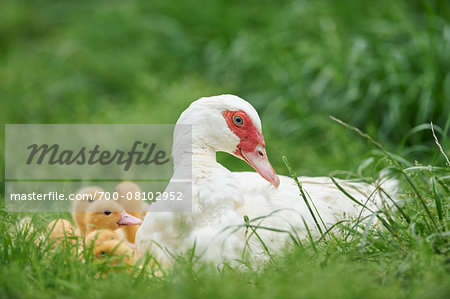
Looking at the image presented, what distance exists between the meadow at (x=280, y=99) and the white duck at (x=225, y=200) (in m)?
0.15

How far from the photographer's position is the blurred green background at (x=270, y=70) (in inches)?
199

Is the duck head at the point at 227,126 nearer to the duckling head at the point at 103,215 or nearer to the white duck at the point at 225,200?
the white duck at the point at 225,200

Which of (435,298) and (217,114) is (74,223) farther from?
(435,298)

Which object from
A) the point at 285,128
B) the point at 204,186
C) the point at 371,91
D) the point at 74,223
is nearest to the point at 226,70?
the point at 285,128

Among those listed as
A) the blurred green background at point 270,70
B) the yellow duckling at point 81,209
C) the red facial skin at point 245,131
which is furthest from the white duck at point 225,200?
the blurred green background at point 270,70

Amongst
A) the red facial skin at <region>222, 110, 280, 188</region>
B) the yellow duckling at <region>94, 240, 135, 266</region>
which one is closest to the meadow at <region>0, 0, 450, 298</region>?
the yellow duckling at <region>94, 240, 135, 266</region>

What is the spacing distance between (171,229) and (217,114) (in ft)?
2.12

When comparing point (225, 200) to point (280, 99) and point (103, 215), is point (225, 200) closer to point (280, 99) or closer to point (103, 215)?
point (103, 215)

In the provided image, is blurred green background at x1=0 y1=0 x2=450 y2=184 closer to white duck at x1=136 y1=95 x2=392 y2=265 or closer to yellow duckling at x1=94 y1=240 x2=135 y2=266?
white duck at x1=136 y1=95 x2=392 y2=265

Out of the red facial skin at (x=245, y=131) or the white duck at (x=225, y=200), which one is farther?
the red facial skin at (x=245, y=131)

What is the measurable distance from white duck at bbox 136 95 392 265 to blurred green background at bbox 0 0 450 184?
1.31m

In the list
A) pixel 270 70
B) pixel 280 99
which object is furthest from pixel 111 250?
pixel 270 70

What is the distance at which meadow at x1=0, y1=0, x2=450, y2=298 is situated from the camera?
2.21m

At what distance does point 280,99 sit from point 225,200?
297 cm
